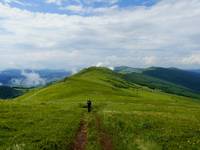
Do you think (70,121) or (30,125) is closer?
(30,125)

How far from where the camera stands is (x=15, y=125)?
38.9 m

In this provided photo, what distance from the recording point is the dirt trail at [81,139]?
28.4 metres

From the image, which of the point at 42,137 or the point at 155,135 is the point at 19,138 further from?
the point at 155,135

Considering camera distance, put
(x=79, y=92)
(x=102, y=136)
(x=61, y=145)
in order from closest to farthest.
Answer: (x=61, y=145) → (x=102, y=136) → (x=79, y=92)

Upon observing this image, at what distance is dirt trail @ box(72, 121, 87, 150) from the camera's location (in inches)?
1117

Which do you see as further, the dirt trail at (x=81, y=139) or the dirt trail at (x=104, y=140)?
the dirt trail at (x=81, y=139)

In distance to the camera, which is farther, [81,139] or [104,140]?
[81,139]

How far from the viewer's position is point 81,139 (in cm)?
3197

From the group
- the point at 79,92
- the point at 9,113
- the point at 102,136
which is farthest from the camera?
the point at 79,92

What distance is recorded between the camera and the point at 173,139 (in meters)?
33.1

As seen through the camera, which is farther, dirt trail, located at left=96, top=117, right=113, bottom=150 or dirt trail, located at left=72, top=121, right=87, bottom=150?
dirt trail, located at left=72, top=121, right=87, bottom=150

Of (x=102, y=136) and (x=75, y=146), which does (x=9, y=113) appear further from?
(x=75, y=146)

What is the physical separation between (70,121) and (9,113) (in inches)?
405

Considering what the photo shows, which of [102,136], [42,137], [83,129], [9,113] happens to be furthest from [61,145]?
[9,113]
